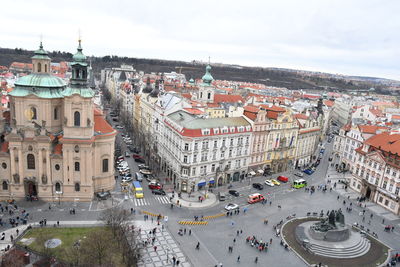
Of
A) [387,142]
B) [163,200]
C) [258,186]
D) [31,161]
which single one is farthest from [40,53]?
[387,142]

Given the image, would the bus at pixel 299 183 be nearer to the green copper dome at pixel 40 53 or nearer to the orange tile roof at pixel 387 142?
the orange tile roof at pixel 387 142

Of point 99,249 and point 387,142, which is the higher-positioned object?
point 387,142

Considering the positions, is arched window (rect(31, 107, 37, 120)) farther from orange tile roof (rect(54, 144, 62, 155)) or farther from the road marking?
the road marking

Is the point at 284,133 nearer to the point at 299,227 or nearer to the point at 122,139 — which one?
the point at 299,227

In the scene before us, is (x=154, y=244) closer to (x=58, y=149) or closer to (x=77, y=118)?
(x=58, y=149)

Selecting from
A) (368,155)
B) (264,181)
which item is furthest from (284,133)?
(368,155)

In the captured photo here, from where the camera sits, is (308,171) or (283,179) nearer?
(283,179)

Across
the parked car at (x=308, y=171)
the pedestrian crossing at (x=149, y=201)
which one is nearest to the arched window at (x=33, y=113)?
the pedestrian crossing at (x=149, y=201)

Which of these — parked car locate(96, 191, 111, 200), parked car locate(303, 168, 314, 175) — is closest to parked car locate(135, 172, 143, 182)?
parked car locate(96, 191, 111, 200)
